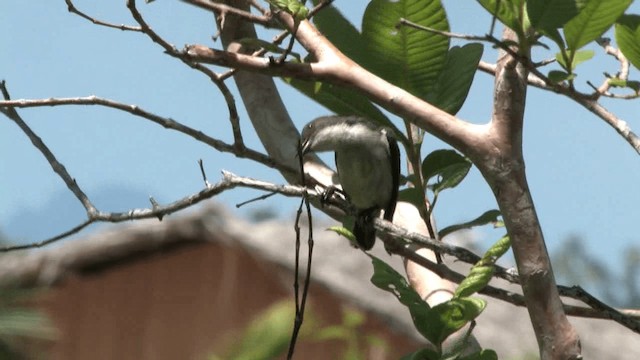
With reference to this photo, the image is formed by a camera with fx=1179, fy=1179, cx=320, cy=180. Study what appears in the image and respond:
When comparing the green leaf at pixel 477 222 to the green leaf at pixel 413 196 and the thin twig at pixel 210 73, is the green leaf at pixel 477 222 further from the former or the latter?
the thin twig at pixel 210 73

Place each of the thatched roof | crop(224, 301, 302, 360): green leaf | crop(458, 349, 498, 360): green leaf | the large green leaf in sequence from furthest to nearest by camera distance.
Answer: the thatched roof
the large green leaf
crop(458, 349, 498, 360): green leaf
crop(224, 301, 302, 360): green leaf

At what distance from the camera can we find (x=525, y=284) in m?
1.40

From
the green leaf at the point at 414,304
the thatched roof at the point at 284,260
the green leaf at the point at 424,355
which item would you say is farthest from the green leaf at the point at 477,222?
the thatched roof at the point at 284,260

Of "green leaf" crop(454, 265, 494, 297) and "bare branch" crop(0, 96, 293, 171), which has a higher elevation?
"bare branch" crop(0, 96, 293, 171)

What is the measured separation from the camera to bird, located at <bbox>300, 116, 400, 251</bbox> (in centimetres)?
366

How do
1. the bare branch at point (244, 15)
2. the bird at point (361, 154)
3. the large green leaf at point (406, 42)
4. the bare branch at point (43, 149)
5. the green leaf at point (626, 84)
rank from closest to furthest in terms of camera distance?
the green leaf at point (626, 84) < the large green leaf at point (406, 42) < the bare branch at point (244, 15) < the bare branch at point (43, 149) < the bird at point (361, 154)

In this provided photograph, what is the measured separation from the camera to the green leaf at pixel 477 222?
1.94 m

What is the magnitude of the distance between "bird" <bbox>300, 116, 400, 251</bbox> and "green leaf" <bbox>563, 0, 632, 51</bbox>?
6.79ft

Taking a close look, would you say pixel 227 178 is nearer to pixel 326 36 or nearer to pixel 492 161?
pixel 326 36

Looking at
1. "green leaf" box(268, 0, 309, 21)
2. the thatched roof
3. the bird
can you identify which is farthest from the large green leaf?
the thatched roof

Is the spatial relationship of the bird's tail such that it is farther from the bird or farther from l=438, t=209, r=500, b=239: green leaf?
l=438, t=209, r=500, b=239: green leaf

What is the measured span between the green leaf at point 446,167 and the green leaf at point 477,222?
68 millimetres

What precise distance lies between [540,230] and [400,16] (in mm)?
431

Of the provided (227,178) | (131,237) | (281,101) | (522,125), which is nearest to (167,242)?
(131,237)
